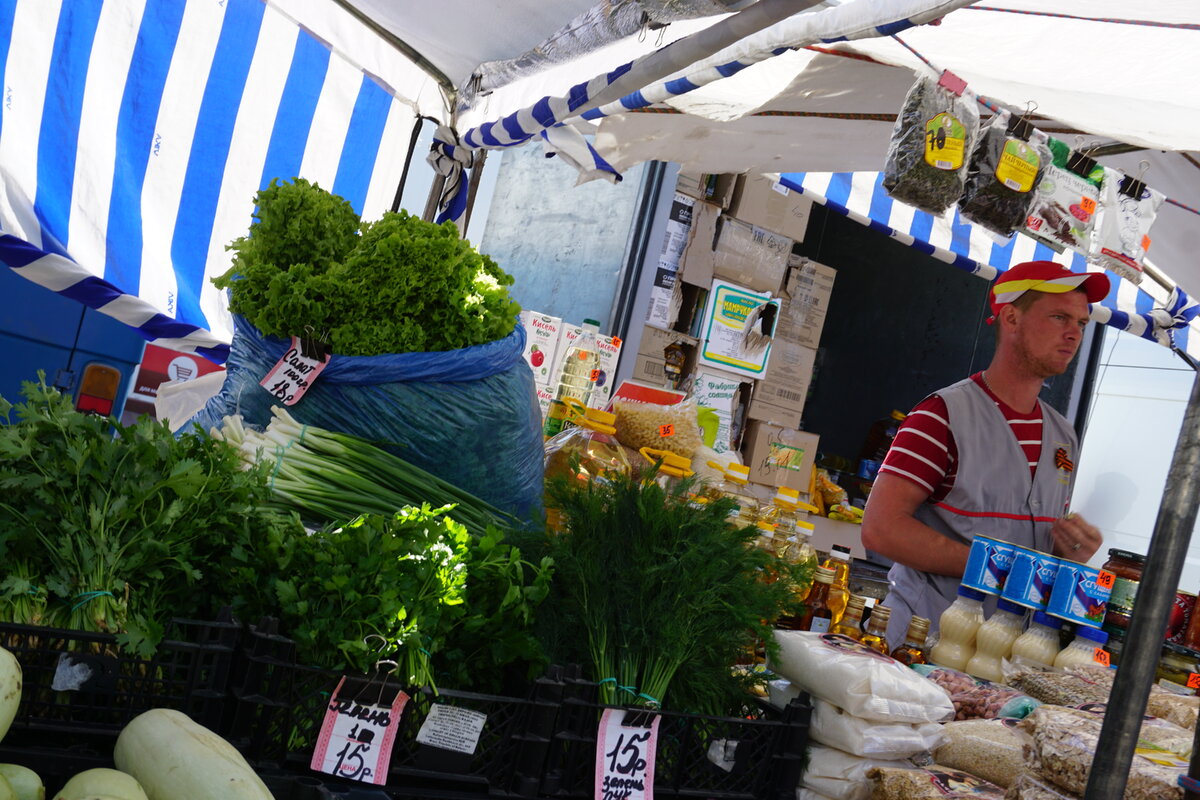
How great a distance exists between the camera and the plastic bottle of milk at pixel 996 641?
233 cm

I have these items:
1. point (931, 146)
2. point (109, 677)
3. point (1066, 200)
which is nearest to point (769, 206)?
point (1066, 200)

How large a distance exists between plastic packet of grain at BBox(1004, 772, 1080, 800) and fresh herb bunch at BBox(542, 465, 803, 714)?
1.50 ft

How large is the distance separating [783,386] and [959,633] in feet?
13.4

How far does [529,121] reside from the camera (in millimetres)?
3145

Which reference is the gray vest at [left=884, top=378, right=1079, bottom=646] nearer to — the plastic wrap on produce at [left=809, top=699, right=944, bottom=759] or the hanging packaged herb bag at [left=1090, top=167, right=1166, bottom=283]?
the hanging packaged herb bag at [left=1090, top=167, right=1166, bottom=283]

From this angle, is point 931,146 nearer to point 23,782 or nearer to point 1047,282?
point 1047,282

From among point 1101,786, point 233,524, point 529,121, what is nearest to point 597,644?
point 233,524

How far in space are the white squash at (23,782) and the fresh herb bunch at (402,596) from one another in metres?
0.44

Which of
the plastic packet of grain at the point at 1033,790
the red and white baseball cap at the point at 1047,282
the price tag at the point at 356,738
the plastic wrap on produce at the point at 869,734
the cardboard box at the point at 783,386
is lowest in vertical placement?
the price tag at the point at 356,738

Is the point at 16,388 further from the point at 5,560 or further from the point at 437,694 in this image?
the point at 437,694

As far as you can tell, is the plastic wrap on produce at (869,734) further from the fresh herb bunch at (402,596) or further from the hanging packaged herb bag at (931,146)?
the hanging packaged herb bag at (931,146)

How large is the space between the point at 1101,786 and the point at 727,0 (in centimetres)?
173

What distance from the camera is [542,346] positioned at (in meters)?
4.99

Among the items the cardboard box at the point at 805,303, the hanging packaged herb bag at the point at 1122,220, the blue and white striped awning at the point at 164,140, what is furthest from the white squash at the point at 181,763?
the cardboard box at the point at 805,303
